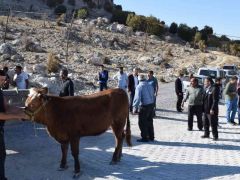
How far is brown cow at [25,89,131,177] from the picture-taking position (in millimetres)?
8898

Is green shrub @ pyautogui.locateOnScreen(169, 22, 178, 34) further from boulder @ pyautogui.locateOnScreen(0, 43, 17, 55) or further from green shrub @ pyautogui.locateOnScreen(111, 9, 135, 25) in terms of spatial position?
boulder @ pyautogui.locateOnScreen(0, 43, 17, 55)

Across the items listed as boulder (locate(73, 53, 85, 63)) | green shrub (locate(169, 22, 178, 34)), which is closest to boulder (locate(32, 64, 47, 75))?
boulder (locate(73, 53, 85, 63))

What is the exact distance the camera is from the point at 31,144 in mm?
11828

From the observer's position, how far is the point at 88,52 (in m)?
41.8

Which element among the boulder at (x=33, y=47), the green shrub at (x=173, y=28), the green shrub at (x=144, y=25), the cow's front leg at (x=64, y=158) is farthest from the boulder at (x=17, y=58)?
the green shrub at (x=173, y=28)

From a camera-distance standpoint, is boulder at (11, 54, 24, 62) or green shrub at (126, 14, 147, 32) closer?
boulder at (11, 54, 24, 62)

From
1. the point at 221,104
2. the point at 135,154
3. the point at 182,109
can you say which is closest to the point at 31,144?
the point at 135,154

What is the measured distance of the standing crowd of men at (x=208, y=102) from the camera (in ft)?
43.5

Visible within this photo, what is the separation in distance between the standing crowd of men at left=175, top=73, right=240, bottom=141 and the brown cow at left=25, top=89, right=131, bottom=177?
4070 mm

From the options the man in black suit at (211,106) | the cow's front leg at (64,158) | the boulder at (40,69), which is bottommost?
the cow's front leg at (64,158)

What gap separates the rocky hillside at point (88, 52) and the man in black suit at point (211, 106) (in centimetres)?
992

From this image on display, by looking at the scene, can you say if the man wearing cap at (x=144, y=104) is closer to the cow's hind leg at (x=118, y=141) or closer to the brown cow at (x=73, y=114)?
the cow's hind leg at (x=118, y=141)

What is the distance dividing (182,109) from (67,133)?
38.9 ft

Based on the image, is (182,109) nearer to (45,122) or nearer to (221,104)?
(221,104)
